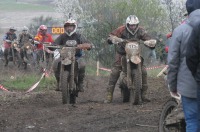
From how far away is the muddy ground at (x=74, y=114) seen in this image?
888 cm

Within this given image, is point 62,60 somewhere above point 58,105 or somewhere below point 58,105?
above

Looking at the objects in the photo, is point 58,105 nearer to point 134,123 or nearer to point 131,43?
point 131,43

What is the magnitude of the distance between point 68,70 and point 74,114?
1.75 meters

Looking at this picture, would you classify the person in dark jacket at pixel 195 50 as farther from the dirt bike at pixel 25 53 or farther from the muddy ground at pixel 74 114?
the dirt bike at pixel 25 53

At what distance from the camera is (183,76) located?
6.36 metres

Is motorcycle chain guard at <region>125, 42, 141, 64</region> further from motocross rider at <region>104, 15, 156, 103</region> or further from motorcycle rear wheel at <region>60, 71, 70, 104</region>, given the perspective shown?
motorcycle rear wheel at <region>60, 71, 70, 104</region>

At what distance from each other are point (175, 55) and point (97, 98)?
709 cm

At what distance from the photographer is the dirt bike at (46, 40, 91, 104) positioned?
11531 mm

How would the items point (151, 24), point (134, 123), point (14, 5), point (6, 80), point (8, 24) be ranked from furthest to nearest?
point (14, 5)
point (8, 24)
point (151, 24)
point (6, 80)
point (134, 123)

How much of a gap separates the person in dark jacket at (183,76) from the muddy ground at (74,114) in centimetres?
225

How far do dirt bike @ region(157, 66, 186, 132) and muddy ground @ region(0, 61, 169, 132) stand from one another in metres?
0.67

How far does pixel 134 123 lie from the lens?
909 centimetres

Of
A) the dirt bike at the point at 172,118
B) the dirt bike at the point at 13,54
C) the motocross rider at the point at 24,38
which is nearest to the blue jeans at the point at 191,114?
the dirt bike at the point at 172,118

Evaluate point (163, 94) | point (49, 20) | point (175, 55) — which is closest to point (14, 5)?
point (49, 20)
